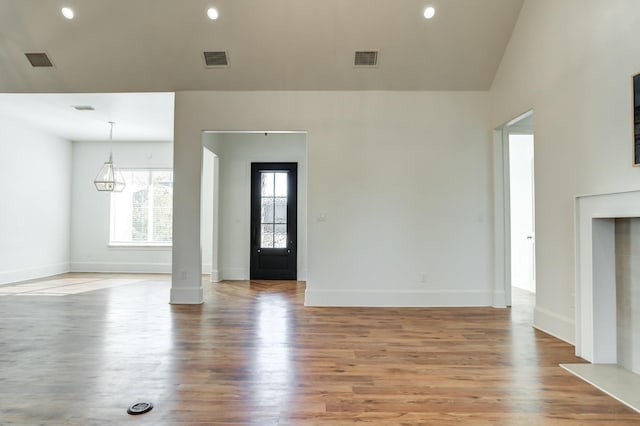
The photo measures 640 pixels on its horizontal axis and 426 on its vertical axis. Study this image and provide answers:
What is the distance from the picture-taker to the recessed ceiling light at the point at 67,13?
4352mm

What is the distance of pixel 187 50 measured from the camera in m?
4.71

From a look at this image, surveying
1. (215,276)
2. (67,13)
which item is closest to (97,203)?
(215,276)

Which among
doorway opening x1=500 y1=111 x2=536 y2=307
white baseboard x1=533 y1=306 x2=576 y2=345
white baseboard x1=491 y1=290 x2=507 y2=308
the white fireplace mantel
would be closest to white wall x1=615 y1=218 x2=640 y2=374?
the white fireplace mantel

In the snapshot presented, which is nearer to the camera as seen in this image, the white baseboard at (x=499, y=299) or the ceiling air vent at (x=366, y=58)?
the ceiling air vent at (x=366, y=58)

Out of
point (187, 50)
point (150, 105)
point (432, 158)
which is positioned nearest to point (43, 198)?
point (150, 105)

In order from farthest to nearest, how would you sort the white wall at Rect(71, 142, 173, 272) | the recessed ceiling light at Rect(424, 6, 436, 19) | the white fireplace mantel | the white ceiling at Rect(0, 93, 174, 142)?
the white wall at Rect(71, 142, 173, 272)
the white ceiling at Rect(0, 93, 174, 142)
the recessed ceiling light at Rect(424, 6, 436, 19)
the white fireplace mantel

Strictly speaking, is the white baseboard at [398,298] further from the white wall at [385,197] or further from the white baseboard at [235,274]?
the white baseboard at [235,274]

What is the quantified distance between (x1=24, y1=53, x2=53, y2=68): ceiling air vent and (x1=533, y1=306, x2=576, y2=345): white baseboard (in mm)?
7034

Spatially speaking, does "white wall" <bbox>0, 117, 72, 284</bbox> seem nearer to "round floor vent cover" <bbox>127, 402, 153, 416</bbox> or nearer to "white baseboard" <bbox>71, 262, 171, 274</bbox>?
"white baseboard" <bbox>71, 262, 171, 274</bbox>

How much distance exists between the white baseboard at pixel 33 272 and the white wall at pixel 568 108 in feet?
29.2

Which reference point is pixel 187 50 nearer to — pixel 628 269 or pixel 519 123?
pixel 519 123

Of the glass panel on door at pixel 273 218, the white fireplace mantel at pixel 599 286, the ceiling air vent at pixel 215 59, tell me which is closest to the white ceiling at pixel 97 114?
the ceiling air vent at pixel 215 59

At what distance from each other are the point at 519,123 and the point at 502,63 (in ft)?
2.89

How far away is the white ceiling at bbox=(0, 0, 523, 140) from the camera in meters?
4.31
